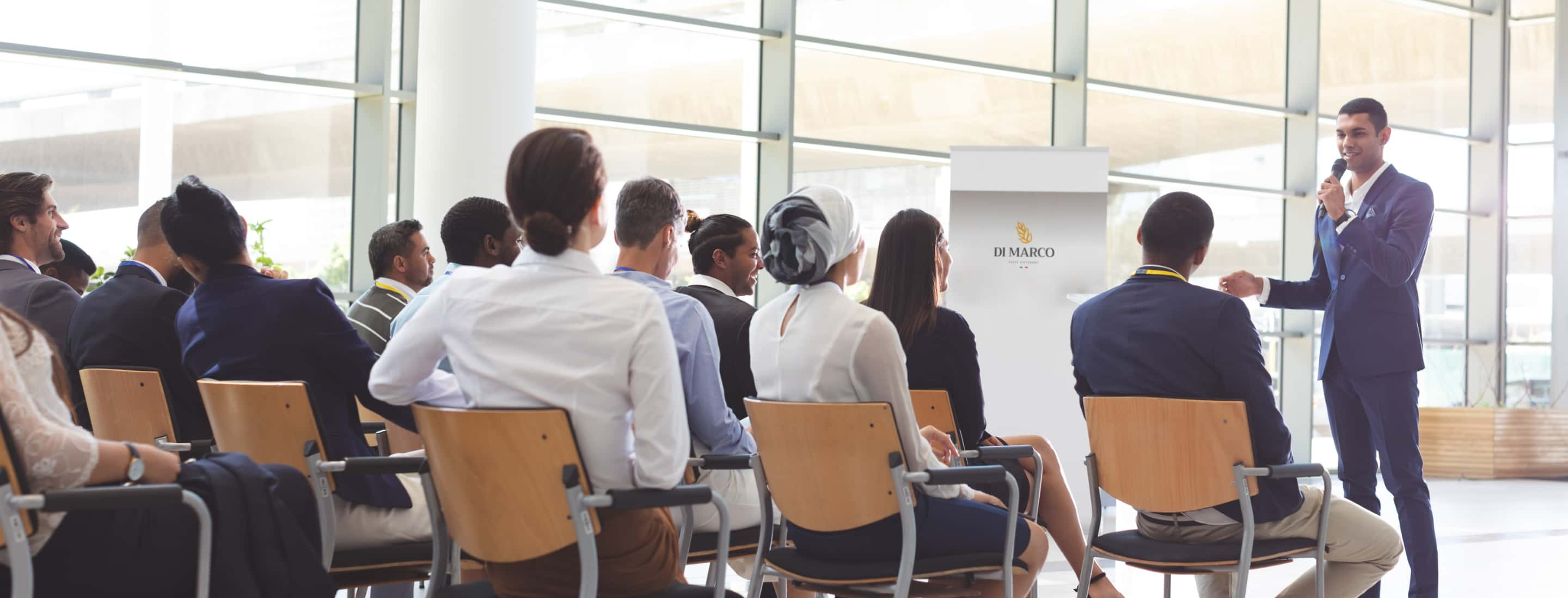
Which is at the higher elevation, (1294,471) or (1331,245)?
(1331,245)

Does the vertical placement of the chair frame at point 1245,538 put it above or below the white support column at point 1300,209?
below

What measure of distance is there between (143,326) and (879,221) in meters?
6.08

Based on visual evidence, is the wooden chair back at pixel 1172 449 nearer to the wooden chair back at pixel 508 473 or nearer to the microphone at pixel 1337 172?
the wooden chair back at pixel 508 473

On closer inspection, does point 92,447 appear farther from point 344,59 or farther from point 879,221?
point 879,221

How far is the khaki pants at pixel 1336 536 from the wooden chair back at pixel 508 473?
162 centimetres

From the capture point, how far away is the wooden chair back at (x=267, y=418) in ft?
8.30

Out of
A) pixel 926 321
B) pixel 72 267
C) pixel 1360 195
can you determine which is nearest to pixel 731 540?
pixel 926 321

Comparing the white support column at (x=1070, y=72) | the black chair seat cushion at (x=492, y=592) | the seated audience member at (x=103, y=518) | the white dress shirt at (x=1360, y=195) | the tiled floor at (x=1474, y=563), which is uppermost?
the white support column at (x=1070, y=72)

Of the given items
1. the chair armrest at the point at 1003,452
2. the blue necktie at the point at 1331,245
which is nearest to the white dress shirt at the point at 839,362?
the chair armrest at the point at 1003,452

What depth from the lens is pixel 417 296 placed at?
10.8ft

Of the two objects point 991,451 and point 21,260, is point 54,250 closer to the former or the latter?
point 21,260

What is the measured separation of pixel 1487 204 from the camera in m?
11.5

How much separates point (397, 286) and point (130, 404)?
1047 millimetres

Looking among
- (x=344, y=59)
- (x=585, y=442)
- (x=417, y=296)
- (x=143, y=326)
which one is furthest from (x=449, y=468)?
(x=344, y=59)
